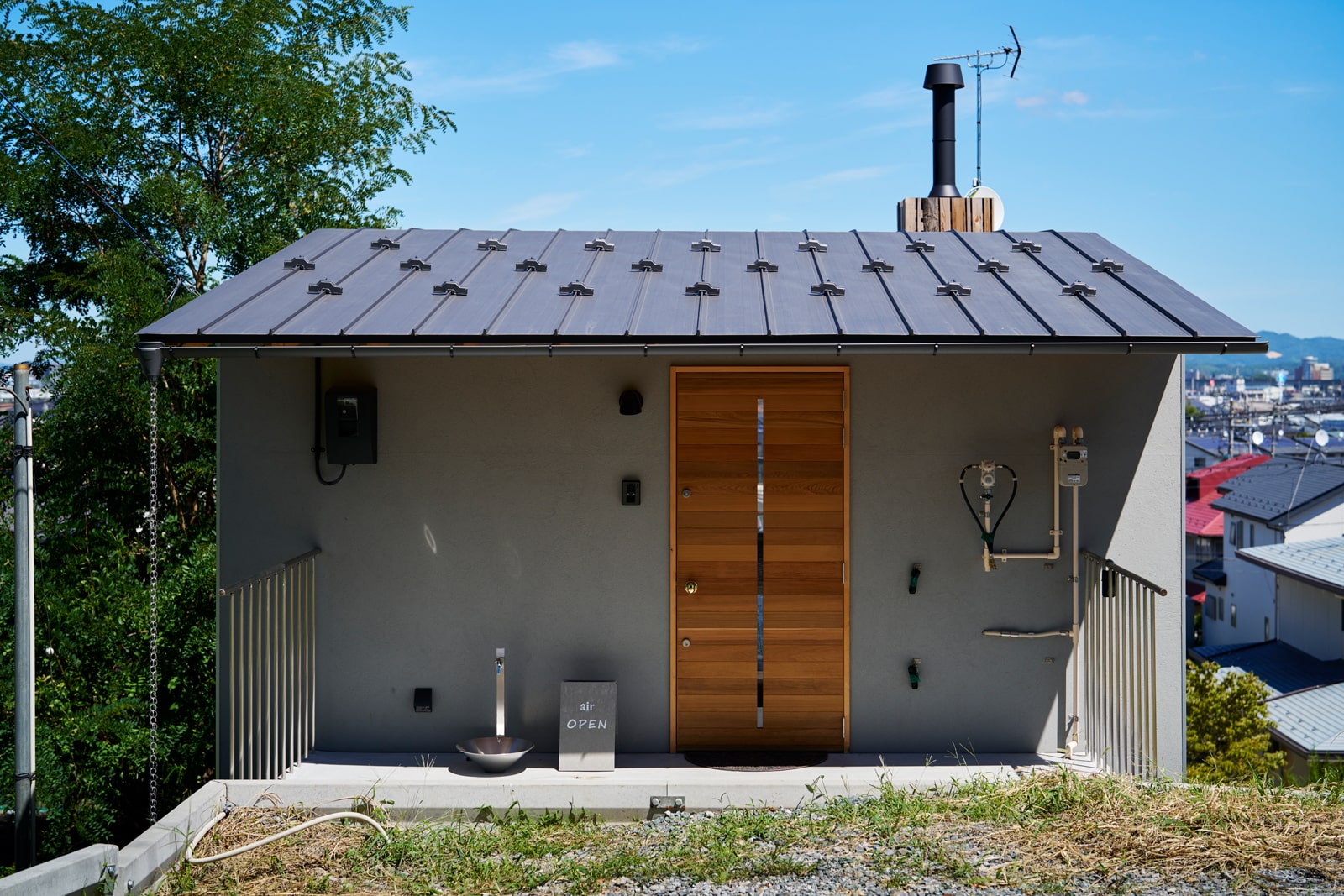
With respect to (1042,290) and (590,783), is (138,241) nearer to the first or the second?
(590,783)

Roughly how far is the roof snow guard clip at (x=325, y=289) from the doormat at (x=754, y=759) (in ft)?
9.98

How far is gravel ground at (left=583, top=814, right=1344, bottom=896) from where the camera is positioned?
12.1 ft

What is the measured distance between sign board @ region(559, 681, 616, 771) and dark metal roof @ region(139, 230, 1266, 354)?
6.08 ft

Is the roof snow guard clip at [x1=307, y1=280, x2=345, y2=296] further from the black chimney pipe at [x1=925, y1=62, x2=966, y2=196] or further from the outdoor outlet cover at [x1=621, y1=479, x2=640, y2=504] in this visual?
the black chimney pipe at [x1=925, y1=62, x2=966, y2=196]

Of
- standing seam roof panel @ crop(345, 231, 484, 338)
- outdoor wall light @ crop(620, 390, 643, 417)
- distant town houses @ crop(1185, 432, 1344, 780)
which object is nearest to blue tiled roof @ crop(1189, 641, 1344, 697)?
distant town houses @ crop(1185, 432, 1344, 780)

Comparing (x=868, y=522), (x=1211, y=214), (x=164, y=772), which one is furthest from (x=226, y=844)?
(x=1211, y=214)

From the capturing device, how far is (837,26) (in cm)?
1859

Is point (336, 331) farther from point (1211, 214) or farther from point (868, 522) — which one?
point (1211, 214)

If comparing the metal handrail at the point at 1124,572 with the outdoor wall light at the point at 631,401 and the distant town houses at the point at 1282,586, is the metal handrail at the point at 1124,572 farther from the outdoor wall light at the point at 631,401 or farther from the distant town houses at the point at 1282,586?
the distant town houses at the point at 1282,586

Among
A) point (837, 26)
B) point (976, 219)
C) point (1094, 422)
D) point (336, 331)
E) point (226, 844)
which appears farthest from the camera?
point (837, 26)

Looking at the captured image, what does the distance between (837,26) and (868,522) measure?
617 inches

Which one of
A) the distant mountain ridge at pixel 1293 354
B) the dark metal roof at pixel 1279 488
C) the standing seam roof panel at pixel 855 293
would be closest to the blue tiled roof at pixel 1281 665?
the dark metal roof at pixel 1279 488

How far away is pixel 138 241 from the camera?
9.93 m

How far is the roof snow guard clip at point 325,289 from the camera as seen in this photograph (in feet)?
17.1
